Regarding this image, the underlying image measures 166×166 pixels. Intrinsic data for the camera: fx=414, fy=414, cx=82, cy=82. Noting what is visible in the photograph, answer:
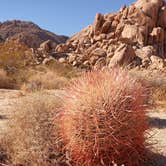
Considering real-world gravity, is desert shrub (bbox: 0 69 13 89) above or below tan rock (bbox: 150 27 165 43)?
below

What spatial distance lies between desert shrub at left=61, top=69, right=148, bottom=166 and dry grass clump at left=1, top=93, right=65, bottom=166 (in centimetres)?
41

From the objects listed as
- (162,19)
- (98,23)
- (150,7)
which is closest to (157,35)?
(162,19)

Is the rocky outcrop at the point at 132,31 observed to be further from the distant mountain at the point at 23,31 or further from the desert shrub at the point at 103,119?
the desert shrub at the point at 103,119

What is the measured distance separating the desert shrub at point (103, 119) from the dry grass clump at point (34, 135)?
1.34 feet

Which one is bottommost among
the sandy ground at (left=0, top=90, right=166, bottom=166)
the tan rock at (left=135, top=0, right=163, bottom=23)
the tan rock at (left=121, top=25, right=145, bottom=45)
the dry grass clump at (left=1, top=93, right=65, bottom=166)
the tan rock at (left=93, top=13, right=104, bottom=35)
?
the sandy ground at (left=0, top=90, right=166, bottom=166)

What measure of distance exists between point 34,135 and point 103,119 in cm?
145

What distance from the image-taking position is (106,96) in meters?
5.18

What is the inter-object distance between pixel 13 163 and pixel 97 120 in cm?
162

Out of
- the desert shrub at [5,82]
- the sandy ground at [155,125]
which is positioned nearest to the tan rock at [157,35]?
the desert shrub at [5,82]

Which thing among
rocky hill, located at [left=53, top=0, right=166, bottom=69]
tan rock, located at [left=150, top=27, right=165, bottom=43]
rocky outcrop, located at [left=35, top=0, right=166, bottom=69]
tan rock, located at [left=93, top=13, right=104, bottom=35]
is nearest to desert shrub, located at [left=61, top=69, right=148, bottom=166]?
rocky outcrop, located at [left=35, top=0, right=166, bottom=69]

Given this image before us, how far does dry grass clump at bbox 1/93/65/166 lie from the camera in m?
5.85

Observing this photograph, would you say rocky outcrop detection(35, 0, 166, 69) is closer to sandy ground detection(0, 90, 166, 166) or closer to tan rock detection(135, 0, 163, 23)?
tan rock detection(135, 0, 163, 23)

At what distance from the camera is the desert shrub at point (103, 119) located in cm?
512

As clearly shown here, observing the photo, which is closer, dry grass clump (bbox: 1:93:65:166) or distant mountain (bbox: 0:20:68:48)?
dry grass clump (bbox: 1:93:65:166)
